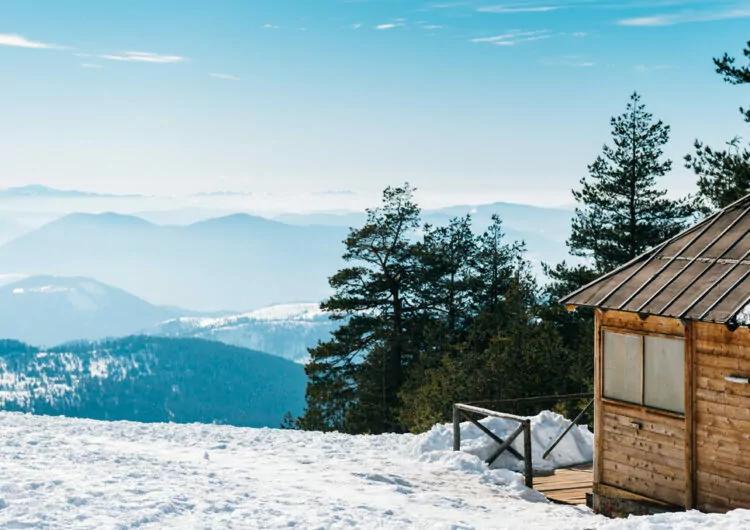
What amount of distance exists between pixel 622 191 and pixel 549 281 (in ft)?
17.9

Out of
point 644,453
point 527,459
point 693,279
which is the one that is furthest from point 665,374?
point 527,459

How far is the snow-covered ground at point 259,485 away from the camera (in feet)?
34.9

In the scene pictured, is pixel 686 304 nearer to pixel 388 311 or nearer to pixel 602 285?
pixel 602 285

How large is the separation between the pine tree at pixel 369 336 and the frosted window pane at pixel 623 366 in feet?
84.3

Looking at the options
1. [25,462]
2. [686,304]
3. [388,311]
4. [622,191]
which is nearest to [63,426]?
[25,462]

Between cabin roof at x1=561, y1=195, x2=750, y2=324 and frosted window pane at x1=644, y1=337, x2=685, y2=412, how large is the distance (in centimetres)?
62

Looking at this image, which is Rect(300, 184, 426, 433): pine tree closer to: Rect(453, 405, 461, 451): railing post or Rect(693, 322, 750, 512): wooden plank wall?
Rect(453, 405, 461, 451): railing post

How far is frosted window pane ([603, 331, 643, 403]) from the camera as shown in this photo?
44.0ft

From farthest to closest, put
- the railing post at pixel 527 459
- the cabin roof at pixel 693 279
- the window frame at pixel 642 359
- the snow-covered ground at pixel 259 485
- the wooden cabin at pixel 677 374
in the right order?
the railing post at pixel 527 459, the window frame at pixel 642 359, the cabin roof at pixel 693 279, the wooden cabin at pixel 677 374, the snow-covered ground at pixel 259 485

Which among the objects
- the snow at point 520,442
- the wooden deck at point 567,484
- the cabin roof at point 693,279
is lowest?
the wooden deck at point 567,484

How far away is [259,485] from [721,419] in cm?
725

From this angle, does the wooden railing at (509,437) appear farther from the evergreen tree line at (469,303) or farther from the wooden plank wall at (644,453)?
the evergreen tree line at (469,303)

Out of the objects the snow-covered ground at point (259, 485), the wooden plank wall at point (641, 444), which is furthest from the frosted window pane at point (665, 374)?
the snow-covered ground at point (259, 485)

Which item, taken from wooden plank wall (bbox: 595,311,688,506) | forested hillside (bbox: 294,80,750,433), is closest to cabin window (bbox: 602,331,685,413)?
wooden plank wall (bbox: 595,311,688,506)
